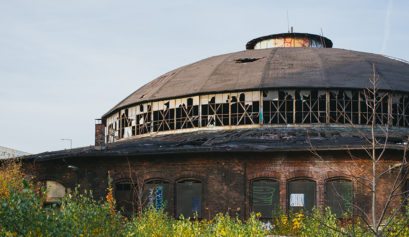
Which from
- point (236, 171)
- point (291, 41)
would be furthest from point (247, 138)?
point (291, 41)

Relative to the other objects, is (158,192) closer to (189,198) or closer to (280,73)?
(189,198)

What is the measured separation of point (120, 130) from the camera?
4169cm

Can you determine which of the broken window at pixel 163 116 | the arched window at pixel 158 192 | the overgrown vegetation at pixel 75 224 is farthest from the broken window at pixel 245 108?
the overgrown vegetation at pixel 75 224

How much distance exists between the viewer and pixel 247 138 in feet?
102

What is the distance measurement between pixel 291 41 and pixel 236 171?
725 inches

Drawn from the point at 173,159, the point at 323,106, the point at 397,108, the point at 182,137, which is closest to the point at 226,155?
the point at 173,159

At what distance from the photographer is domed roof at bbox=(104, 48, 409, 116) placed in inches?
1389

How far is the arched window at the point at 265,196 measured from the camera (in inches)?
1145

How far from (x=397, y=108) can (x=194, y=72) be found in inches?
474

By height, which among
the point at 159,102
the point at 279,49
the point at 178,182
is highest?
the point at 279,49

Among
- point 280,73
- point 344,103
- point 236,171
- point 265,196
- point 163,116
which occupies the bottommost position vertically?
point 265,196

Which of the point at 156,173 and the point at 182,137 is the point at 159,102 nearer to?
the point at 182,137

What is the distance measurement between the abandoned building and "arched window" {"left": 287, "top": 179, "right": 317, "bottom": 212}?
0.14 ft

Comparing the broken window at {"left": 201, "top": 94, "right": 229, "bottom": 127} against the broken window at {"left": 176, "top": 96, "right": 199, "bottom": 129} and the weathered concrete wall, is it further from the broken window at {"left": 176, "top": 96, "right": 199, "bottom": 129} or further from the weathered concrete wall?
the weathered concrete wall
